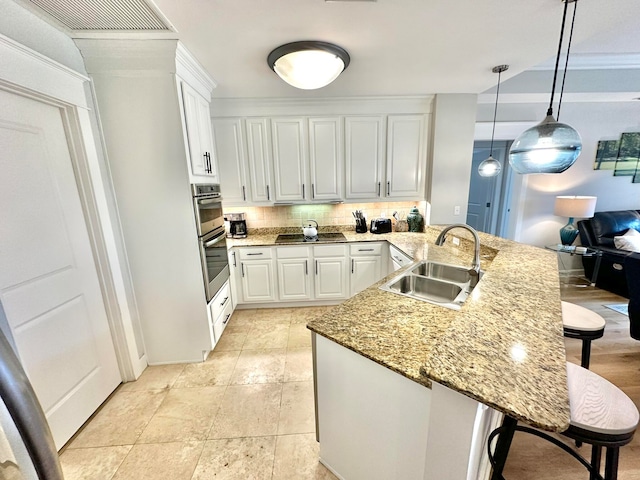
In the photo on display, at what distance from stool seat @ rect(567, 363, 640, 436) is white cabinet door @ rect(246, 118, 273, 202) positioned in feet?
9.35

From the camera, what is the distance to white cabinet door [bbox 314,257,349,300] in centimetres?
302

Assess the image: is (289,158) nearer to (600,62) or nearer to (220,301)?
(220,301)

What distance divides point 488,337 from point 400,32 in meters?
1.82

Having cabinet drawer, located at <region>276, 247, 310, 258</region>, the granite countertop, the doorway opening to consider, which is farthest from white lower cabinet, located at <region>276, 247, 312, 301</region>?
the doorway opening

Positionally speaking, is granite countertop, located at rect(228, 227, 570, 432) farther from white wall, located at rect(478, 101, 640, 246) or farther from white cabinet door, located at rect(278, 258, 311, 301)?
white wall, located at rect(478, 101, 640, 246)

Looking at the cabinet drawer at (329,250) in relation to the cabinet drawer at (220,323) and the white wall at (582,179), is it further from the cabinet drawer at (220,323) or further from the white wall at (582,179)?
the white wall at (582,179)

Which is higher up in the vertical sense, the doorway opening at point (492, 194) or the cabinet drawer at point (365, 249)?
the doorway opening at point (492, 194)

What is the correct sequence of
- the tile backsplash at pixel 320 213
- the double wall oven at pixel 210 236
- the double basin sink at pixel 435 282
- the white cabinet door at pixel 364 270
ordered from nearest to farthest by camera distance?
the double basin sink at pixel 435 282 → the double wall oven at pixel 210 236 → the white cabinet door at pixel 364 270 → the tile backsplash at pixel 320 213

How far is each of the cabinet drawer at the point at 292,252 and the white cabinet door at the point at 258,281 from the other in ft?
0.51

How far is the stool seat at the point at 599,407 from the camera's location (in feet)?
2.74

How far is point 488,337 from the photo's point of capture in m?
0.85

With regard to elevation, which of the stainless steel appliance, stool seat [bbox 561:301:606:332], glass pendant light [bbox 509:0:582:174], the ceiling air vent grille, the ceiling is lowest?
stool seat [bbox 561:301:606:332]

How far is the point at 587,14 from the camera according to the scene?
1.45m

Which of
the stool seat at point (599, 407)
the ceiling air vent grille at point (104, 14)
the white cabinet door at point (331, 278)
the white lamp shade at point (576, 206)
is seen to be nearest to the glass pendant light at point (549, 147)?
the stool seat at point (599, 407)
